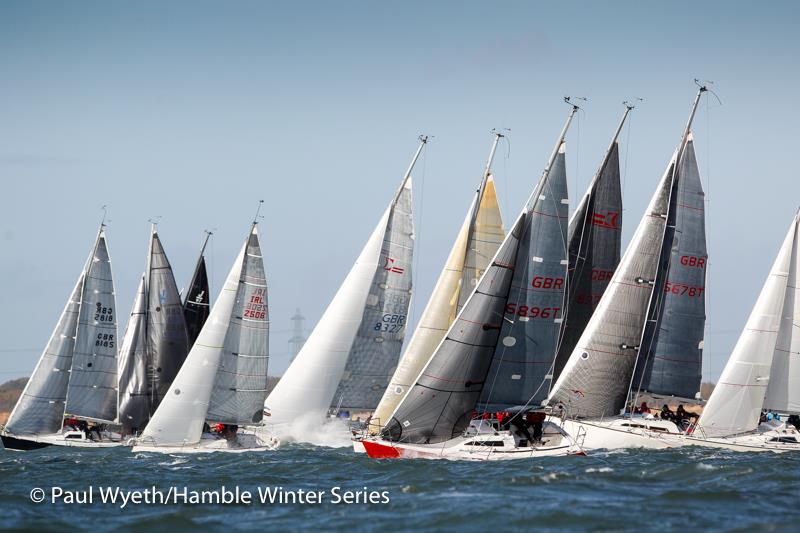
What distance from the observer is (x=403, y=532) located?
1020 inches

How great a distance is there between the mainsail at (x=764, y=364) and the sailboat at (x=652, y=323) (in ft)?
5.57

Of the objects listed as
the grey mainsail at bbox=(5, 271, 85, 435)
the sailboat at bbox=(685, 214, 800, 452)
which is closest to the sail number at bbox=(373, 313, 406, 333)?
the sailboat at bbox=(685, 214, 800, 452)

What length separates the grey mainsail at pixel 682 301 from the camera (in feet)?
147

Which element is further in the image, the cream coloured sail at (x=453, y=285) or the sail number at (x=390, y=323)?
the sail number at (x=390, y=323)

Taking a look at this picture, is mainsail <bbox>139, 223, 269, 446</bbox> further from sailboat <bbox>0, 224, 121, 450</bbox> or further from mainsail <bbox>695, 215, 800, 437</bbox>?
mainsail <bbox>695, 215, 800, 437</bbox>

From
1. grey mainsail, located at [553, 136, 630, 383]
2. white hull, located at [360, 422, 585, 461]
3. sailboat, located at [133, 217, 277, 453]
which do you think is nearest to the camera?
white hull, located at [360, 422, 585, 461]

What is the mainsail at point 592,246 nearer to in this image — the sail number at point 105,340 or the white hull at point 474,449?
the white hull at point 474,449

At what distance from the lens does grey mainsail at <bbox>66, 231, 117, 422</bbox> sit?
169 ft

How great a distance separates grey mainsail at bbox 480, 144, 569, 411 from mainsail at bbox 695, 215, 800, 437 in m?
7.38

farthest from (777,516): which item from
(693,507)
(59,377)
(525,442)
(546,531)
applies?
(59,377)

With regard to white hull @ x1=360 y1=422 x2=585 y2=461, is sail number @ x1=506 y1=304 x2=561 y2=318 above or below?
above

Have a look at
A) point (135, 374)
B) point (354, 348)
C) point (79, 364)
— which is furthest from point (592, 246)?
point (79, 364)

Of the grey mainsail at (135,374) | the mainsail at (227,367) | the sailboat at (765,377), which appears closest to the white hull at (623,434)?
the sailboat at (765,377)

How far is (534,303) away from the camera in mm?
38375
